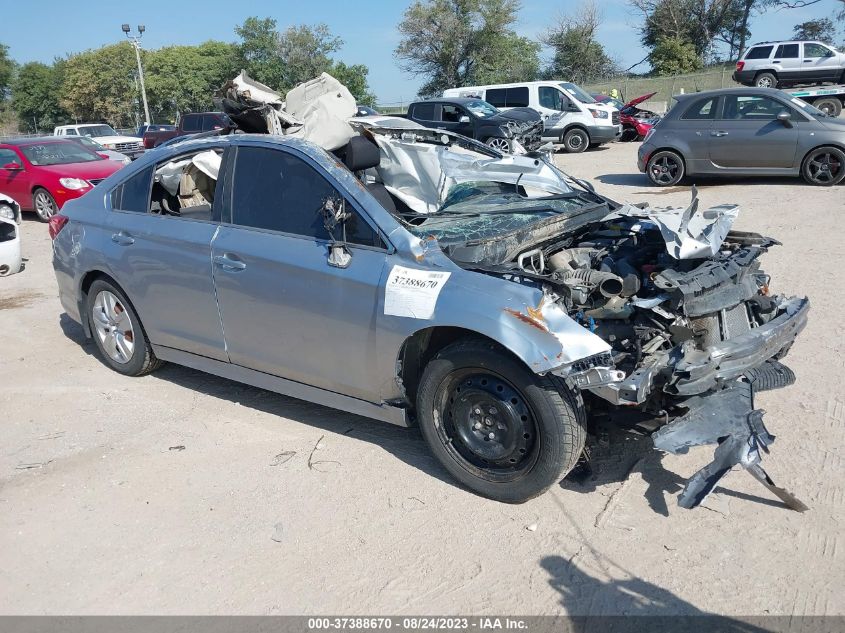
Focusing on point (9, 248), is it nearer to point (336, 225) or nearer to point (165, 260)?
point (165, 260)

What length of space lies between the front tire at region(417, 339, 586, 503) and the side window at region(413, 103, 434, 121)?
1702 cm

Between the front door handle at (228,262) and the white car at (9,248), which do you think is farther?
the white car at (9,248)

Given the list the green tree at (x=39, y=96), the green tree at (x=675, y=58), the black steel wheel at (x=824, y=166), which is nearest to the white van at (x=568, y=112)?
the black steel wheel at (x=824, y=166)

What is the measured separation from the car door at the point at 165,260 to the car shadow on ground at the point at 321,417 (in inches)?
21.1

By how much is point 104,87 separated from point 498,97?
144 feet

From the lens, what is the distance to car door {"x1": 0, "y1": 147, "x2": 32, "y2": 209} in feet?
45.8

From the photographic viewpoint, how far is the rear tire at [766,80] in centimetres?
2562

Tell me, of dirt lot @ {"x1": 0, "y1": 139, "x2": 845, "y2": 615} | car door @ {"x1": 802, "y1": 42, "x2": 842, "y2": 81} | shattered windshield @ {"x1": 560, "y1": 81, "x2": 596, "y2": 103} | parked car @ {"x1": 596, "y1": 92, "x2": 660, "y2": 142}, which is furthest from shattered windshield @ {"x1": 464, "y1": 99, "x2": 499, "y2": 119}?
dirt lot @ {"x1": 0, "y1": 139, "x2": 845, "y2": 615}

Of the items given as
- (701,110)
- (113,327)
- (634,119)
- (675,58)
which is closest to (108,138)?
(634,119)

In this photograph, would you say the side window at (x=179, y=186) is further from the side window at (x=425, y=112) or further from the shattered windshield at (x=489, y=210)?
the side window at (x=425, y=112)

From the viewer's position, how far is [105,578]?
3.37 meters

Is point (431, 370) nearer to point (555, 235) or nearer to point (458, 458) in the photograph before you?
point (458, 458)

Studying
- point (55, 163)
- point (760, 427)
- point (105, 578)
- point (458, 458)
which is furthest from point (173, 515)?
point (55, 163)

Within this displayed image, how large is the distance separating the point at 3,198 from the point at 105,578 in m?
9.73
